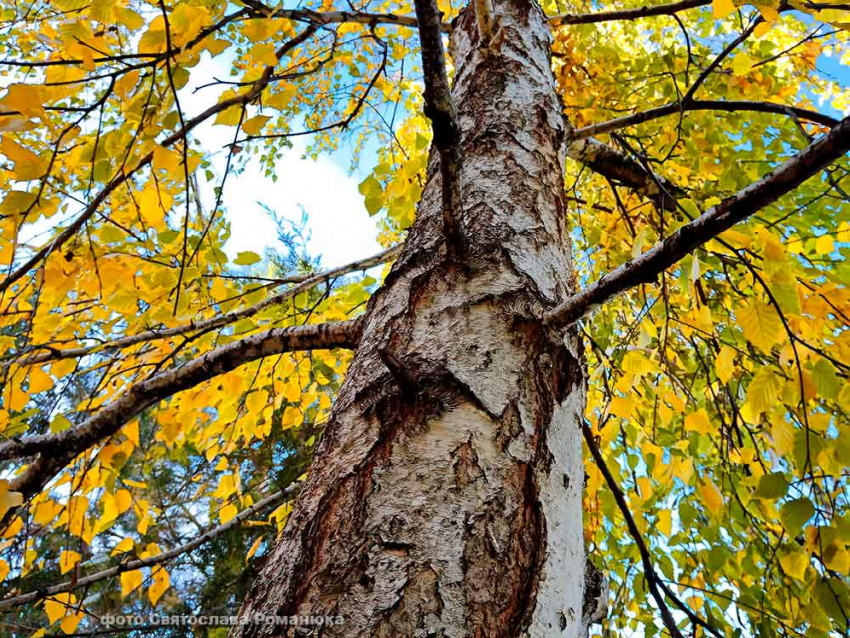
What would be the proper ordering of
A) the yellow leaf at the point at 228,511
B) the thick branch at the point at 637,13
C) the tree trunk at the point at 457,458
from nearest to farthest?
the tree trunk at the point at 457,458 → the thick branch at the point at 637,13 → the yellow leaf at the point at 228,511

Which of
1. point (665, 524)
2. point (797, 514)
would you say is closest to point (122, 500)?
point (797, 514)

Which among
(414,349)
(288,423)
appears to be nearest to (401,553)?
(414,349)

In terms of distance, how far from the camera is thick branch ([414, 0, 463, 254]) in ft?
2.19

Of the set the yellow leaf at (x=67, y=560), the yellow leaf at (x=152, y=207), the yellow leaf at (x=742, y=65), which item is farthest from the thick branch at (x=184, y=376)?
the yellow leaf at (x=742, y=65)

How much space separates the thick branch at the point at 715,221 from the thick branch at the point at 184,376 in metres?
0.49

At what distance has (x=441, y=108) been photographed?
2.39ft

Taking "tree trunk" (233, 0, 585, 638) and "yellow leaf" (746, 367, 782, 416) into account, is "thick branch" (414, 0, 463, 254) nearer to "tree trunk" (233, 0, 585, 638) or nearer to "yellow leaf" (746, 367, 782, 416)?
"tree trunk" (233, 0, 585, 638)

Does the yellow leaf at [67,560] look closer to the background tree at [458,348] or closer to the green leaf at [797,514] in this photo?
the background tree at [458,348]

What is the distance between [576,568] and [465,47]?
1.56 m

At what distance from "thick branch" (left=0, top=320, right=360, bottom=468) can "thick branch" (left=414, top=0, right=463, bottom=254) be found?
1.16 feet

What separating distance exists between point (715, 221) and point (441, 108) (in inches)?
16.4

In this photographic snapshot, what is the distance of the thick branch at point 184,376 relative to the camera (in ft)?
3.36

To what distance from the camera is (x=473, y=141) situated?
1181 millimetres

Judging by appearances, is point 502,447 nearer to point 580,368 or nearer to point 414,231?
point 580,368
